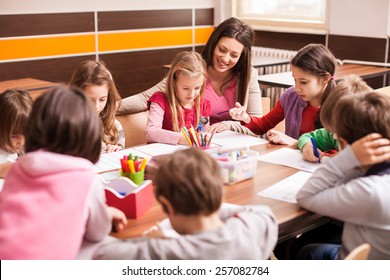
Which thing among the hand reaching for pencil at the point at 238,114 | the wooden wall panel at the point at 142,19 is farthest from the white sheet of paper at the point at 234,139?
the wooden wall panel at the point at 142,19

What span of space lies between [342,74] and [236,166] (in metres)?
2.78

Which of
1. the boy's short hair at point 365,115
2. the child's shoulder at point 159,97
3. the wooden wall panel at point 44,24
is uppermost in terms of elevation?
the wooden wall panel at point 44,24

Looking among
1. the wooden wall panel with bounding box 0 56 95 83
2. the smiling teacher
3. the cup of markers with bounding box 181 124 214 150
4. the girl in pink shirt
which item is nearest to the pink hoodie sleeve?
the girl in pink shirt

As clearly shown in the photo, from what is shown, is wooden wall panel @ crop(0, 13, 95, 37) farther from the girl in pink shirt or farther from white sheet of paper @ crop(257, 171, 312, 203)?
white sheet of paper @ crop(257, 171, 312, 203)

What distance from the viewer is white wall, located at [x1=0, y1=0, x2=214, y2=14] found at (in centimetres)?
477

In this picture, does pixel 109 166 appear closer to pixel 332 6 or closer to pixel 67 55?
pixel 67 55

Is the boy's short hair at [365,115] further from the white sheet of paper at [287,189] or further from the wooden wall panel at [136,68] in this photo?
the wooden wall panel at [136,68]

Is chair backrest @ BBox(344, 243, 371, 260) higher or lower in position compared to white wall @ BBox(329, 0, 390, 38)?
lower

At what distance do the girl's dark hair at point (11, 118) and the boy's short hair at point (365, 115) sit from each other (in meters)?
1.16

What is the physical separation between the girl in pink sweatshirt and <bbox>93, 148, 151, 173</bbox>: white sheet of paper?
24.6 inches

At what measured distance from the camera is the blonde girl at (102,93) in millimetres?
2389

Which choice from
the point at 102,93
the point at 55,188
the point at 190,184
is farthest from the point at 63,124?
the point at 102,93

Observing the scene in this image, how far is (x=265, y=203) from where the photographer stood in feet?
5.57
